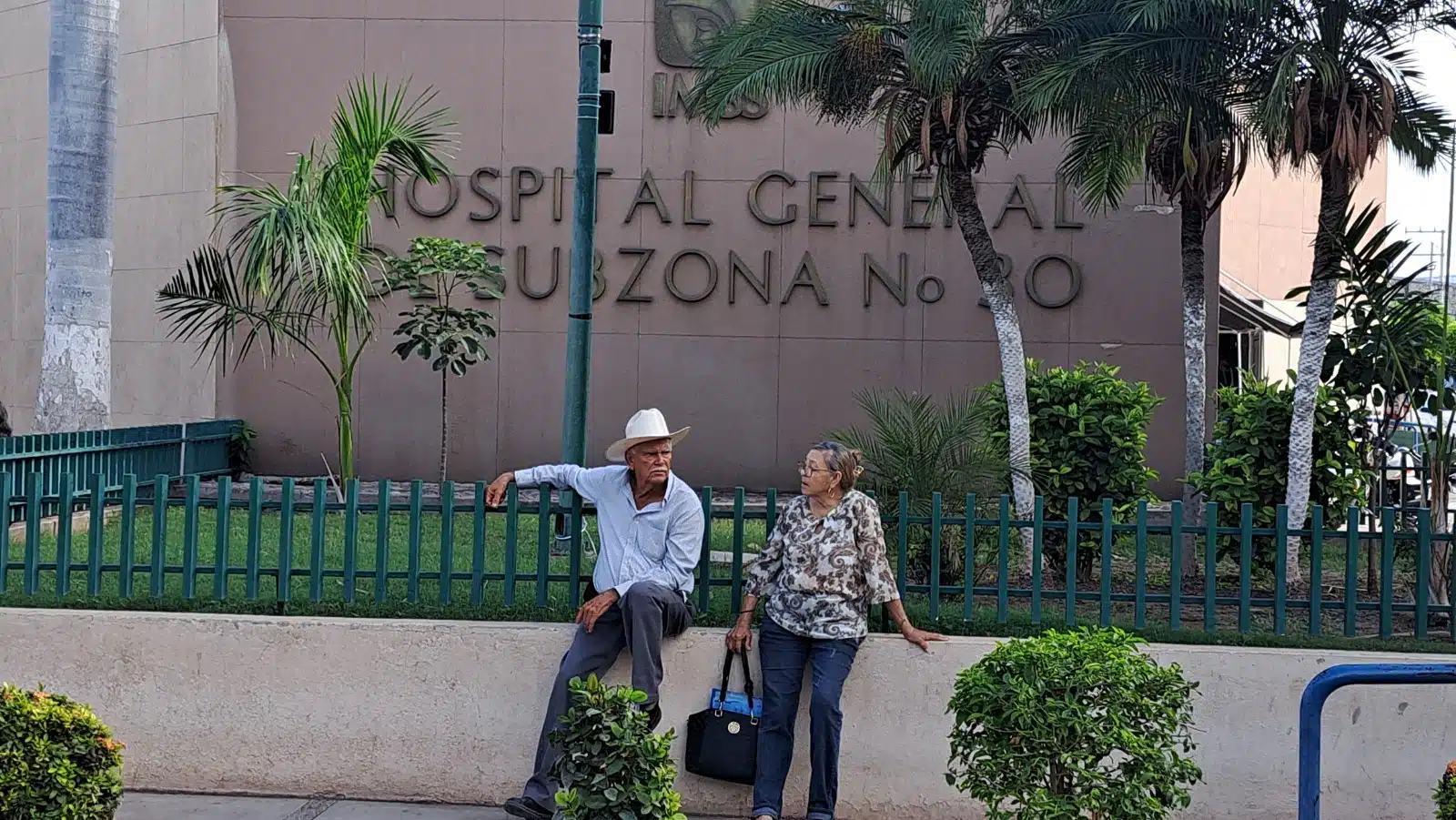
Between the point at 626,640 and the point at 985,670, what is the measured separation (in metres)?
1.72

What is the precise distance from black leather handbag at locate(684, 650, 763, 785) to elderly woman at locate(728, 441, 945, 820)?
0.08 meters

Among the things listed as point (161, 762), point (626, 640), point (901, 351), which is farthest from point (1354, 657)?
point (901, 351)

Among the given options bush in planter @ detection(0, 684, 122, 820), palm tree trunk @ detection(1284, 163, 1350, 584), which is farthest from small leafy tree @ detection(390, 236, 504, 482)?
bush in planter @ detection(0, 684, 122, 820)

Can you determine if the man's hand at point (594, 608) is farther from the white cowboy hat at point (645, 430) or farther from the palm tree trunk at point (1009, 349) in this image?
the palm tree trunk at point (1009, 349)

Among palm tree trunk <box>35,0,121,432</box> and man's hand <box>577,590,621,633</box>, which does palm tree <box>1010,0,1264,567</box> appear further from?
palm tree trunk <box>35,0,121,432</box>

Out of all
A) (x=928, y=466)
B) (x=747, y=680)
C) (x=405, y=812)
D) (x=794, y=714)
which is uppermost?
(x=928, y=466)

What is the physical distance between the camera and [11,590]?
22.9 feet

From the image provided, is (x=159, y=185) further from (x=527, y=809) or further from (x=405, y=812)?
(x=527, y=809)

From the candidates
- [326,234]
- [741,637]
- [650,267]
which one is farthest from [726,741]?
[650,267]

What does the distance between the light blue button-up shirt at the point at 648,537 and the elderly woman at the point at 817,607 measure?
1.05ft

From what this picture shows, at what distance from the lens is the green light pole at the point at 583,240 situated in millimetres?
7715

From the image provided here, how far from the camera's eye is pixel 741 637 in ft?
20.7

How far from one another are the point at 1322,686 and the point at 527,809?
3.15 meters

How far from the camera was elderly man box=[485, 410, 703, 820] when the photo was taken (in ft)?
20.4
